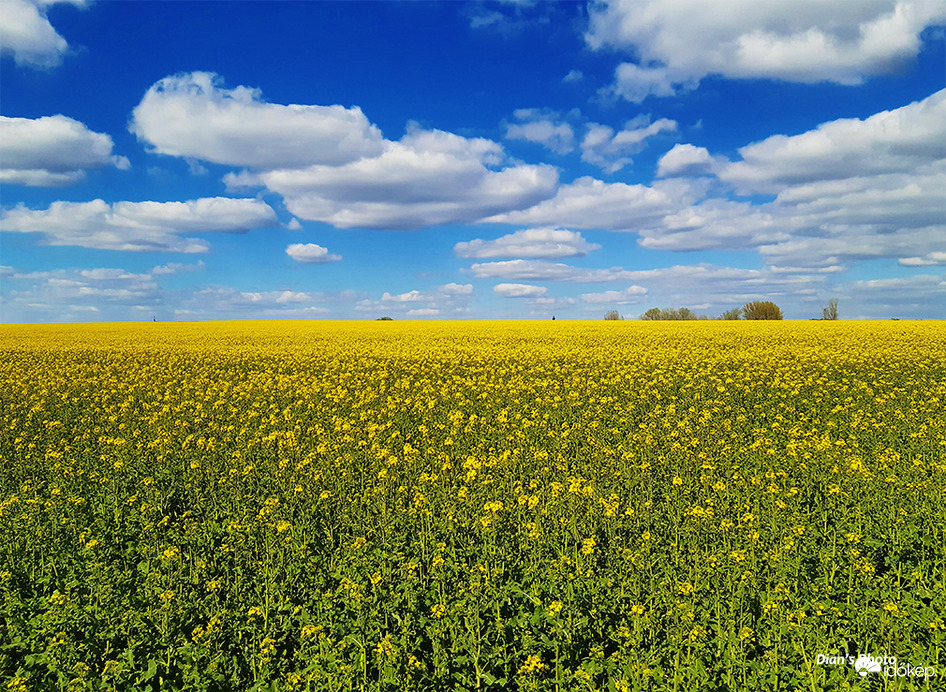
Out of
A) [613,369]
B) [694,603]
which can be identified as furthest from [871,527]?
[613,369]

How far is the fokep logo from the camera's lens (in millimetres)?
4578

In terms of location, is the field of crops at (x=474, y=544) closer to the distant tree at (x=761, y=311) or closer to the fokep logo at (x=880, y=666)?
the fokep logo at (x=880, y=666)

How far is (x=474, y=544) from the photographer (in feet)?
22.9

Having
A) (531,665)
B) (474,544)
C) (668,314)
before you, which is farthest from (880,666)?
(668,314)

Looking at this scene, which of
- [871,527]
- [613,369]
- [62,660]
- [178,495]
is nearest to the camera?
[62,660]

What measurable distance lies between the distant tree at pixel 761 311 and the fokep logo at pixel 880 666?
308 feet

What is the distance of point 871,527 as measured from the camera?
7125 millimetres

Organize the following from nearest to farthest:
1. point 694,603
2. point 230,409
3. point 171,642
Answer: point 171,642 < point 694,603 < point 230,409

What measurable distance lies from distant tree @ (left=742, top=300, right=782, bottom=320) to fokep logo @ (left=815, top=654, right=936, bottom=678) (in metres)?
94.0

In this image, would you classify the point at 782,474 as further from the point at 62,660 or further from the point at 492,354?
the point at 492,354

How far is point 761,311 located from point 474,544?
95.4 m

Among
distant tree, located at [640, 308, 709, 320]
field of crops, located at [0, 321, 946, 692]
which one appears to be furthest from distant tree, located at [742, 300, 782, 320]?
field of crops, located at [0, 321, 946, 692]

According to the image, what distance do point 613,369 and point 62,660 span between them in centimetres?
1746

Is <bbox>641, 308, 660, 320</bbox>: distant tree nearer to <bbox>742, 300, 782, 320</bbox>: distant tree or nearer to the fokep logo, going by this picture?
<bbox>742, 300, 782, 320</bbox>: distant tree
